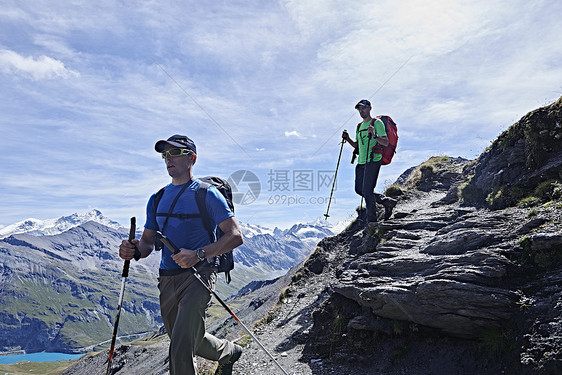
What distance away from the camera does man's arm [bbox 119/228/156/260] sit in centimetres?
621

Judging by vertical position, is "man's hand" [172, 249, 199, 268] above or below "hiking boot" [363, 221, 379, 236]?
below

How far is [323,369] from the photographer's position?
8828 mm

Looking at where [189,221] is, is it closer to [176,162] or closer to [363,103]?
[176,162]

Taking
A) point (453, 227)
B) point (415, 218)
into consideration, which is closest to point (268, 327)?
point (415, 218)

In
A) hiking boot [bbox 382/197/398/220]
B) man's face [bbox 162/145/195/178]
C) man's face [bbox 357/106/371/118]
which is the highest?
man's face [bbox 357/106/371/118]

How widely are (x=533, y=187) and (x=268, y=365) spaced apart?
360 inches

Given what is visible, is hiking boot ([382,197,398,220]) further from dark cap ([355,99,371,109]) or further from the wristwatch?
the wristwatch

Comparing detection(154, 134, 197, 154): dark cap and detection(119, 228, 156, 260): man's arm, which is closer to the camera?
detection(119, 228, 156, 260): man's arm

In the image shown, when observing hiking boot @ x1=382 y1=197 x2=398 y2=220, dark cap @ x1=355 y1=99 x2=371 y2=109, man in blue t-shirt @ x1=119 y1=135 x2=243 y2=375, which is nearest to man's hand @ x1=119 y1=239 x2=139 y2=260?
man in blue t-shirt @ x1=119 y1=135 x2=243 y2=375

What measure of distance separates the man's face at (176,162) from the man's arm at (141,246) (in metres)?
1.22

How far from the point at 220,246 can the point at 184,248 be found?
70 cm

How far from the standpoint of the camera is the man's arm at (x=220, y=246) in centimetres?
546

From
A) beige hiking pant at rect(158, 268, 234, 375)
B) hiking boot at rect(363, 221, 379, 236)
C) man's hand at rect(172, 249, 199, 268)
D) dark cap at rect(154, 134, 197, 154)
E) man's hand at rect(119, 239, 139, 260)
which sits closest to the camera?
man's hand at rect(172, 249, 199, 268)

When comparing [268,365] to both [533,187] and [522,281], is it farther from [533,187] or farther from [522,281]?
[533,187]
